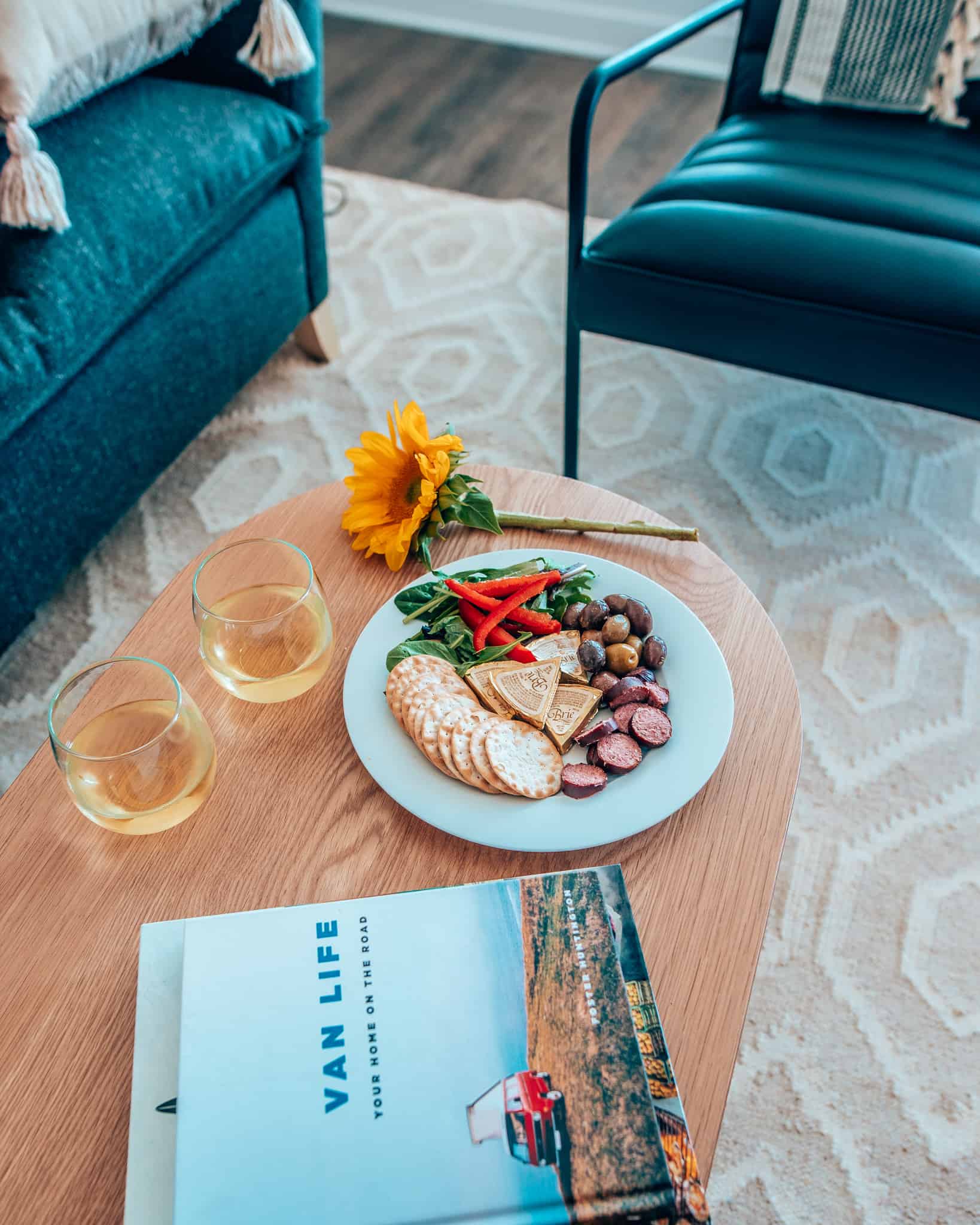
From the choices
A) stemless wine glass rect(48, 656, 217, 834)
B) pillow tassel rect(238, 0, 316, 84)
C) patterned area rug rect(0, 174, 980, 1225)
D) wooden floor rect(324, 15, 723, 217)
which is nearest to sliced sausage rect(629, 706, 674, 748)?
stemless wine glass rect(48, 656, 217, 834)

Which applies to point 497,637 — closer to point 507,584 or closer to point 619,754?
point 507,584

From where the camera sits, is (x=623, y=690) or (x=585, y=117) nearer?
(x=623, y=690)

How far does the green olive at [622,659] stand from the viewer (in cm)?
80

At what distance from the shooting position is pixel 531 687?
774mm

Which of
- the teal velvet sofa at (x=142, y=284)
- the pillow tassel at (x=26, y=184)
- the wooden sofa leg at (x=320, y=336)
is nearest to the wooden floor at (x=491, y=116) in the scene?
the wooden sofa leg at (x=320, y=336)

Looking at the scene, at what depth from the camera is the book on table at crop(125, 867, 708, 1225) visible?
517 mm

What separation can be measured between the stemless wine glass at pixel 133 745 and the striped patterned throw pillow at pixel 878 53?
1.49 metres

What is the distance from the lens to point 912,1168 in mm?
989

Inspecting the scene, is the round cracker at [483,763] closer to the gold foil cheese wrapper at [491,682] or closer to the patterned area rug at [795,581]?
the gold foil cheese wrapper at [491,682]

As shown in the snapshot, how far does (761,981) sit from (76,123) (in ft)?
5.23

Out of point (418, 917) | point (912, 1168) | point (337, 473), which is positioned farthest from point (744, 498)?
point (418, 917)

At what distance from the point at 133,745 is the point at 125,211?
38.4 inches

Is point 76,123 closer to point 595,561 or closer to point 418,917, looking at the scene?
point 595,561

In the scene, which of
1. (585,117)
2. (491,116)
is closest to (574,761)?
(585,117)
